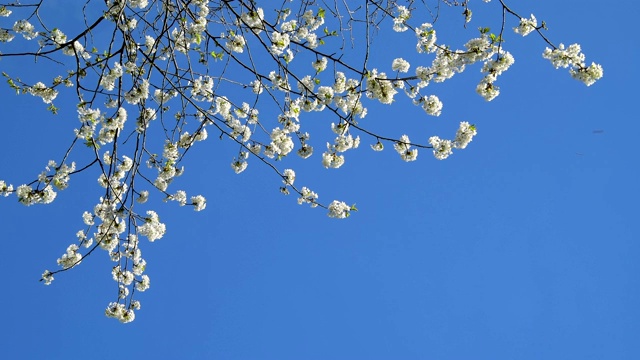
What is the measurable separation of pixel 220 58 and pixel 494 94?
219cm

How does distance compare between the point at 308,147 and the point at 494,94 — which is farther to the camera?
the point at 308,147

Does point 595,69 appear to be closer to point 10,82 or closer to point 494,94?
point 494,94

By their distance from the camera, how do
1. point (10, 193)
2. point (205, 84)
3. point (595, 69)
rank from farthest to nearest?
point (205, 84) → point (10, 193) → point (595, 69)

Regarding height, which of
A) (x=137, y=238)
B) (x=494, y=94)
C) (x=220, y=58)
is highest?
(x=220, y=58)

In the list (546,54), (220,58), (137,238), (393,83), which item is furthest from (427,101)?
(137,238)

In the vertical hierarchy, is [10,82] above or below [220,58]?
below

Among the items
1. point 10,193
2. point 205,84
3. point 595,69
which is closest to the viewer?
point 595,69

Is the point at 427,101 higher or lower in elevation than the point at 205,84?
lower

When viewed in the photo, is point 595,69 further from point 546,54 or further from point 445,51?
point 445,51

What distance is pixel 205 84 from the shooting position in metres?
5.94

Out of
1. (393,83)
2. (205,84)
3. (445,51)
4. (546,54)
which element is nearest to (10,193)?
(205,84)

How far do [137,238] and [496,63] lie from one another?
3.17 meters

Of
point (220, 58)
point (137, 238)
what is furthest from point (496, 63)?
point (137, 238)

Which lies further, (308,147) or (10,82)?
(308,147)
